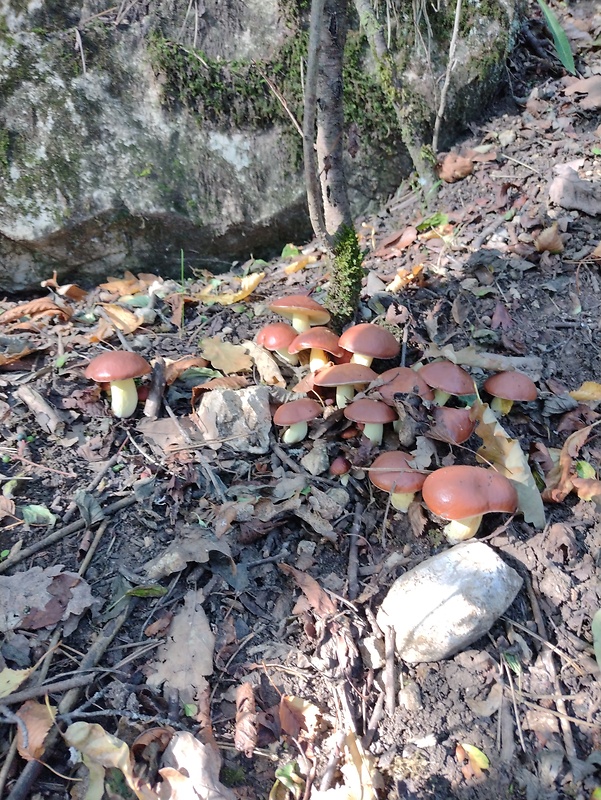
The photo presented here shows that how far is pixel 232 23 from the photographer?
4.72 m

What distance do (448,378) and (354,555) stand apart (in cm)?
107

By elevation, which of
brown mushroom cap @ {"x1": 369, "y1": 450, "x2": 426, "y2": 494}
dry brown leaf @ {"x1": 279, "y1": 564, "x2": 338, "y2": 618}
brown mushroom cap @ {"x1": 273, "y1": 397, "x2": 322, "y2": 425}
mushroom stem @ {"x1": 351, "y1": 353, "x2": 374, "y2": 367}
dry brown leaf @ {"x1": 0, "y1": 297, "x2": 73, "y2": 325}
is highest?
dry brown leaf @ {"x1": 0, "y1": 297, "x2": 73, "y2": 325}

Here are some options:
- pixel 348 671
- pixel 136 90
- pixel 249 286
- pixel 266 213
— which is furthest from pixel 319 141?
pixel 348 671

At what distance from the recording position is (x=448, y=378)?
2922 millimetres

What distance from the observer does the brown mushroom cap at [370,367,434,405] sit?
2.93 meters

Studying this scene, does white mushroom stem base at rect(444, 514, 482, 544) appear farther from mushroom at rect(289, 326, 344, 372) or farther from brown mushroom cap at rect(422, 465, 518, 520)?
mushroom at rect(289, 326, 344, 372)

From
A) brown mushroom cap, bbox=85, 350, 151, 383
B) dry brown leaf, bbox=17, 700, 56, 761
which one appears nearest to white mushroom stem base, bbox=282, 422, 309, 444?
brown mushroom cap, bbox=85, 350, 151, 383

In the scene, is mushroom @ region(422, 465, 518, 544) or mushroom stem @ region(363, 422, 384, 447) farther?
mushroom stem @ region(363, 422, 384, 447)

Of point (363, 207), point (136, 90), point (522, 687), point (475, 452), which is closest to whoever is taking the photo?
point (522, 687)

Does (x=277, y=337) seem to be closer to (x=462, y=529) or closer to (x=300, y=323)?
(x=300, y=323)

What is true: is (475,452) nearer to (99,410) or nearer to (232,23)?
(99,410)

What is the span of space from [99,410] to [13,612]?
1.29 meters

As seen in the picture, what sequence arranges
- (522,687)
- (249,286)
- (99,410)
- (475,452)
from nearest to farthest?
(522,687)
(475,452)
(99,410)
(249,286)

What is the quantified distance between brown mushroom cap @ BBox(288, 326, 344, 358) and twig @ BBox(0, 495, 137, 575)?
129 centimetres
